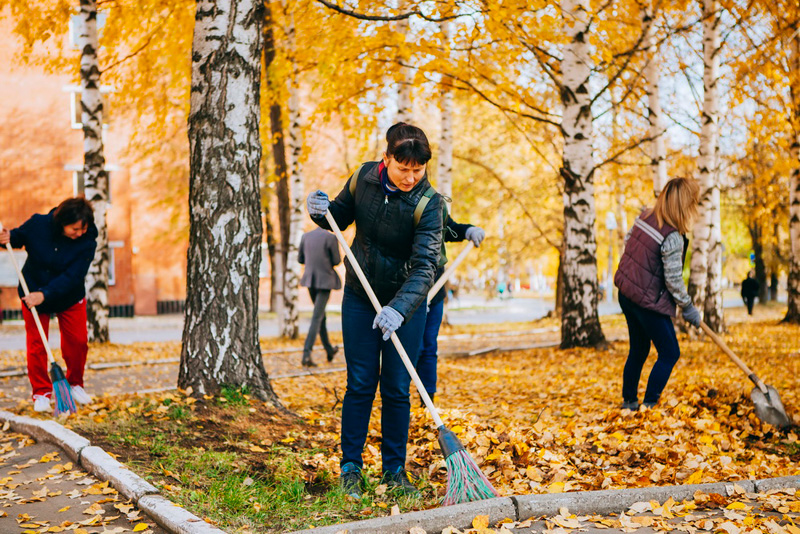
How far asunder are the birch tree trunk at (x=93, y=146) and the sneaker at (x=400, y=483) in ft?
30.3

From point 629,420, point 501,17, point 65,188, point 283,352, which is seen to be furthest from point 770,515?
point 65,188

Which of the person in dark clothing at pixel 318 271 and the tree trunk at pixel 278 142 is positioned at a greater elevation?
the tree trunk at pixel 278 142

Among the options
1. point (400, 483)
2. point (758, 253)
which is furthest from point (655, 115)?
point (758, 253)

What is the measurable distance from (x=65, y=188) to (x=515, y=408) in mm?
23626

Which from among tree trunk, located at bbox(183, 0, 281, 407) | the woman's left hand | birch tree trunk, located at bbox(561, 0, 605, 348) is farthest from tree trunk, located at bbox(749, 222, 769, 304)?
the woman's left hand

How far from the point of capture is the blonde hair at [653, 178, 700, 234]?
20.1ft

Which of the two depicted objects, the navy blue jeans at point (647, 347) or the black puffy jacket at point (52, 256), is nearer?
the navy blue jeans at point (647, 347)

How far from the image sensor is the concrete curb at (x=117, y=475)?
3660 millimetres

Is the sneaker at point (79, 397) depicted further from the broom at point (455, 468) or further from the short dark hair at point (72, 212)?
the broom at point (455, 468)

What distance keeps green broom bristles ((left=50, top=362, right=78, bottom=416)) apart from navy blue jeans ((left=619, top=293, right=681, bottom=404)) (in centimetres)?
442

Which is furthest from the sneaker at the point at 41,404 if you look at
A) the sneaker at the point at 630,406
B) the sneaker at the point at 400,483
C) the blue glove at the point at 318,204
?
the sneaker at the point at 630,406

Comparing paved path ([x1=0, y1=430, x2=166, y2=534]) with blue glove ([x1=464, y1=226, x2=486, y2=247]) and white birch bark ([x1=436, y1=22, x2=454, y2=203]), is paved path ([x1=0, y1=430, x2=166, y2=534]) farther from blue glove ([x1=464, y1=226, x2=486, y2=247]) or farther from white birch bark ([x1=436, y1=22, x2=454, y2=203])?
white birch bark ([x1=436, y1=22, x2=454, y2=203])

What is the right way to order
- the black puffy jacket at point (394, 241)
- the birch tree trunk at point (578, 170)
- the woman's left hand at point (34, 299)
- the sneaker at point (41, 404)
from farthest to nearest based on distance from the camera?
1. the birch tree trunk at point (578, 170)
2. the sneaker at point (41, 404)
3. the woman's left hand at point (34, 299)
4. the black puffy jacket at point (394, 241)

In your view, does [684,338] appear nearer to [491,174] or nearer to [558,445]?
[558,445]
